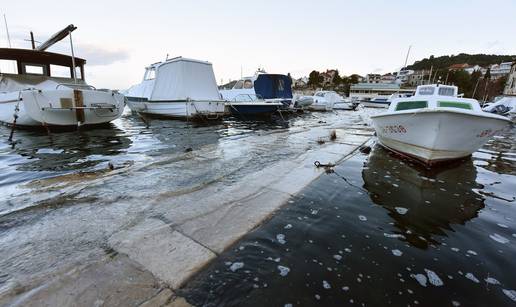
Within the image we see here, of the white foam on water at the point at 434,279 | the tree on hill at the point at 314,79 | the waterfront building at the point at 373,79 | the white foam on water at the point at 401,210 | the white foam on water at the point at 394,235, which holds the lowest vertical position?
the white foam on water at the point at 434,279

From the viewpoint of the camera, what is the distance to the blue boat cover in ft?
73.4

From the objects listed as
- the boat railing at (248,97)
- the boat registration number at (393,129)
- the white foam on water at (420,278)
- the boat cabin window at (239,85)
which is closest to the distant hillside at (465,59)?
the boat cabin window at (239,85)

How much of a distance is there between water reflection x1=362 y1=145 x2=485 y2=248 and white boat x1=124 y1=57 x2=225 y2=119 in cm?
1166

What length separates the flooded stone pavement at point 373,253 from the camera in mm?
2227

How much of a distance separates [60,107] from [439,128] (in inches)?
532

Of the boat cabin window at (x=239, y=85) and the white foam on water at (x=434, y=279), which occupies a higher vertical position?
the boat cabin window at (x=239, y=85)

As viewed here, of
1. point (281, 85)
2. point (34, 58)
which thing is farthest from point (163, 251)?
point (281, 85)

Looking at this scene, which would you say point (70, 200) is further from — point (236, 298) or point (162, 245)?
point (236, 298)

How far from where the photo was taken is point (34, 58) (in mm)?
11992

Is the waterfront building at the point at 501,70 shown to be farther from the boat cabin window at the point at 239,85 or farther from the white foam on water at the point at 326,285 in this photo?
the white foam on water at the point at 326,285

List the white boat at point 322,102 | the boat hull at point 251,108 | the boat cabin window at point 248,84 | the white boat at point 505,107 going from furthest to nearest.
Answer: the white boat at point 322,102
the white boat at point 505,107
the boat cabin window at point 248,84
the boat hull at point 251,108

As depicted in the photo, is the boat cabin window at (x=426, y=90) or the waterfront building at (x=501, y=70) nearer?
the boat cabin window at (x=426, y=90)

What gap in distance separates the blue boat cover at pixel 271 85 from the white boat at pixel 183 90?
20.5 ft

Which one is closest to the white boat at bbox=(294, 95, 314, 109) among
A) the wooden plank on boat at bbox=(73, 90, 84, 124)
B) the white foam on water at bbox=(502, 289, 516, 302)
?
the wooden plank on boat at bbox=(73, 90, 84, 124)
